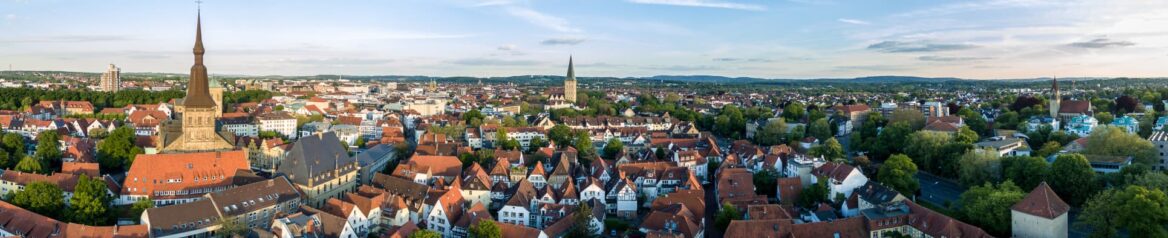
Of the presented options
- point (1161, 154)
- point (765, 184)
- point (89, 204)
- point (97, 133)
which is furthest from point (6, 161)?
point (1161, 154)

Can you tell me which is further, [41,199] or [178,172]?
[178,172]

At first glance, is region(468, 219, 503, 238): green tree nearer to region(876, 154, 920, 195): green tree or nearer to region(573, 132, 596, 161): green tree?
region(876, 154, 920, 195): green tree

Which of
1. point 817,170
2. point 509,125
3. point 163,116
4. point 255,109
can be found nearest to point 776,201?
point 817,170

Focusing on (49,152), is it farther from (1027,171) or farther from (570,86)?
(570,86)

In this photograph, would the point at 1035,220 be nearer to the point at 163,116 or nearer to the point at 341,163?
the point at 341,163

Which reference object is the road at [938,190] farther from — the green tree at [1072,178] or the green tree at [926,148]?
the green tree at [1072,178]

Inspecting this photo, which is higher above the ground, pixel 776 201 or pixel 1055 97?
pixel 1055 97
